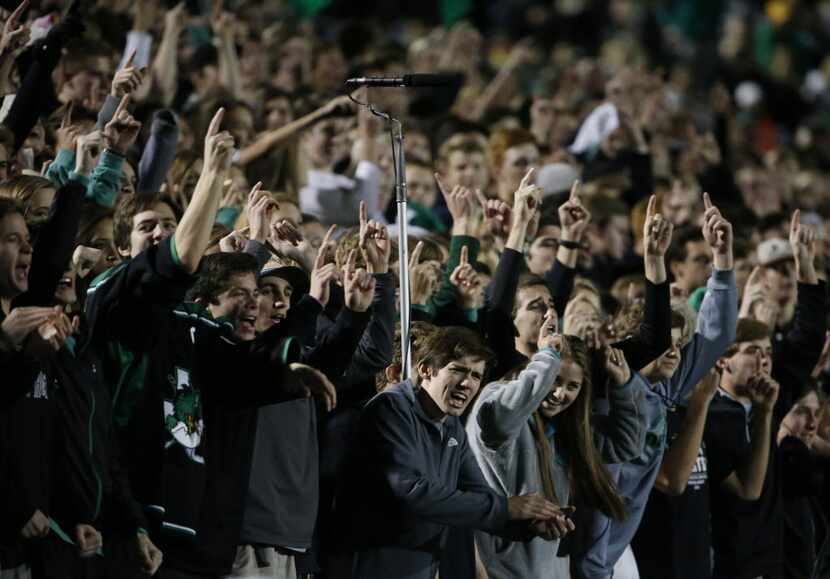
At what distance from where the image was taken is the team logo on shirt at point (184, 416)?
221 inches

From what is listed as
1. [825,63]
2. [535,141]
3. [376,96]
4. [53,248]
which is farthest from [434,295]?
[825,63]

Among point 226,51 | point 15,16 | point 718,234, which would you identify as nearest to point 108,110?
point 15,16

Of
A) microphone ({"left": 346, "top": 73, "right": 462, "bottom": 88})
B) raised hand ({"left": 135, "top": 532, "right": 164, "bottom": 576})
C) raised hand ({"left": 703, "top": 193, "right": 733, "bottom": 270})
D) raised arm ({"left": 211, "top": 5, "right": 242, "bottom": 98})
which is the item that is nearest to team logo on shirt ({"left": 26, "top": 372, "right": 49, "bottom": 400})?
raised hand ({"left": 135, "top": 532, "right": 164, "bottom": 576})

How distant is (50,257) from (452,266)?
2.21 metres

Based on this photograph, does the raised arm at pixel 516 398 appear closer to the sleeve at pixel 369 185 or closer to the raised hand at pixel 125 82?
the raised hand at pixel 125 82

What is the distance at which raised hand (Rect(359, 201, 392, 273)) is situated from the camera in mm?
6207

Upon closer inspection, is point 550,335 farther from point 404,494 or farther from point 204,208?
point 204,208

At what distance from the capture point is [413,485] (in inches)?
233

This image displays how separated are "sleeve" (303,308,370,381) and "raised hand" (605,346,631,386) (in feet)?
4.35

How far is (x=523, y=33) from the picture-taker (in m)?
18.1

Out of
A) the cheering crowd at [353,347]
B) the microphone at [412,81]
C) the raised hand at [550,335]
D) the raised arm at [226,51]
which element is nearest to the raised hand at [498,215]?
the cheering crowd at [353,347]

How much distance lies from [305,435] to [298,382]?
0.48 metres

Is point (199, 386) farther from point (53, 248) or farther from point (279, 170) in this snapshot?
point (279, 170)

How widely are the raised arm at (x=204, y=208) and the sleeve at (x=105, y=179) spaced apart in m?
1.26
